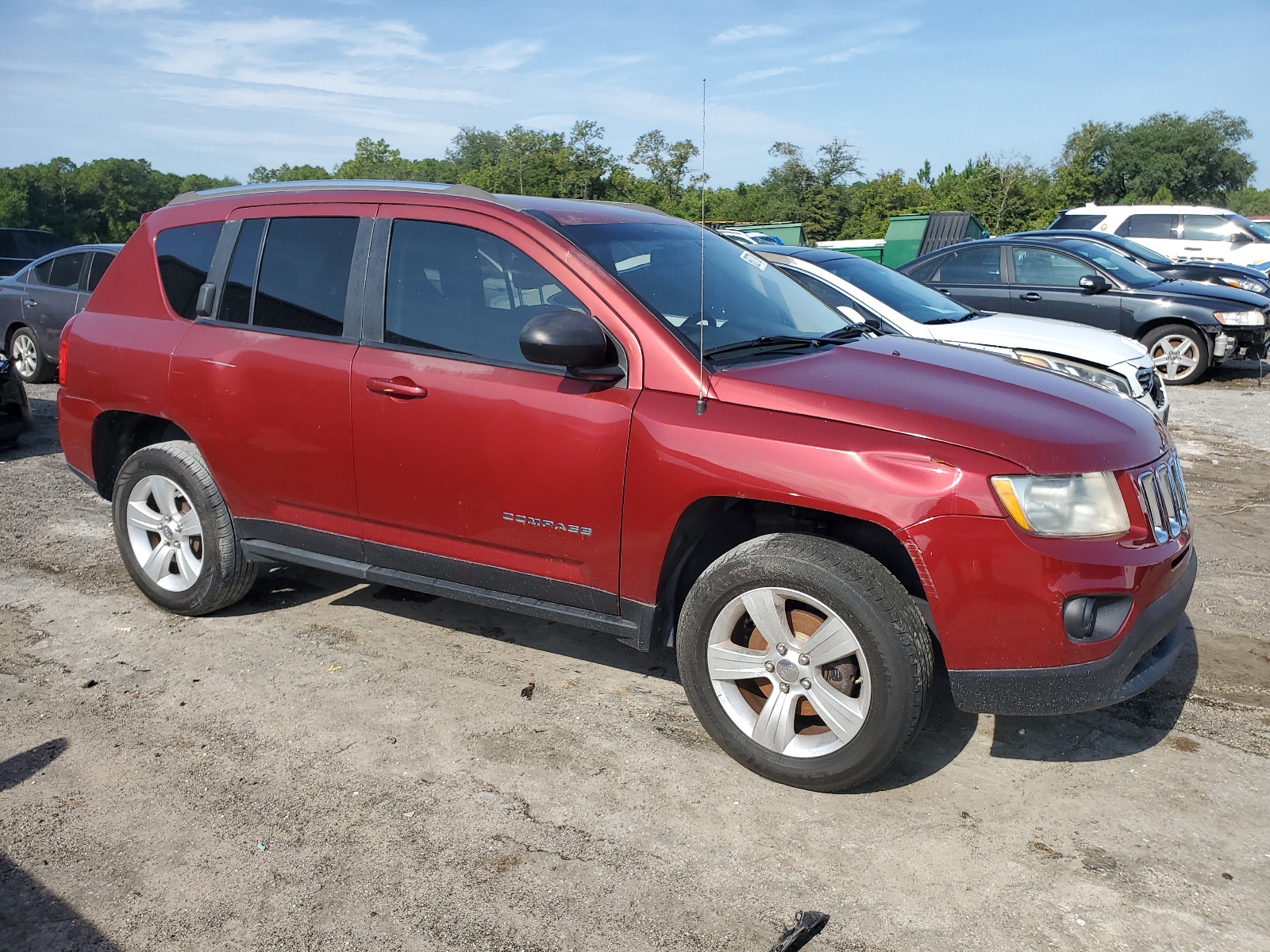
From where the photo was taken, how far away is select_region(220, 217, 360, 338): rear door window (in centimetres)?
409

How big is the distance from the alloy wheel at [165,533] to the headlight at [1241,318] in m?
10.9

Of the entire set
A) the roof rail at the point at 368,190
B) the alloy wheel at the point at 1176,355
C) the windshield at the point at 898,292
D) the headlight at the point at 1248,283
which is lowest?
the alloy wheel at the point at 1176,355

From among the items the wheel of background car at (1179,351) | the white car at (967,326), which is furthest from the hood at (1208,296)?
the white car at (967,326)

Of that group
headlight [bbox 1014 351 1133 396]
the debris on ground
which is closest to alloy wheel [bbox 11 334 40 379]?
headlight [bbox 1014 351 1133 396]

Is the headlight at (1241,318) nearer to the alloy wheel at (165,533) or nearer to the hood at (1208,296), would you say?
the hood at (1208,296)

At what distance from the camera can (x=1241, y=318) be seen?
438 inches

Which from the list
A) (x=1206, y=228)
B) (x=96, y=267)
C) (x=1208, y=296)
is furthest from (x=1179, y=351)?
(x=96, y=267)

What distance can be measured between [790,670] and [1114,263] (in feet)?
33.8

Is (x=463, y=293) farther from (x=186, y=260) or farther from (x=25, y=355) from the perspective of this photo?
(x=25, y=355)

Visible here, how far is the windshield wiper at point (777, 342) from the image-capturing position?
3533 mm

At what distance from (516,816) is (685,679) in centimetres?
70

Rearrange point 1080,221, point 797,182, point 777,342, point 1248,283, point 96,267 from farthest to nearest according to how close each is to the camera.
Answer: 1. point 797,182
2. point 1080,221
3. point 1248,283
4. point 96,267
5. point 777,342

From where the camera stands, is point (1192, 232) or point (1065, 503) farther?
point (1192, 232)

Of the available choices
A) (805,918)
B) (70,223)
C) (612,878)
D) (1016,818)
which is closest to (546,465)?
(612,878)
